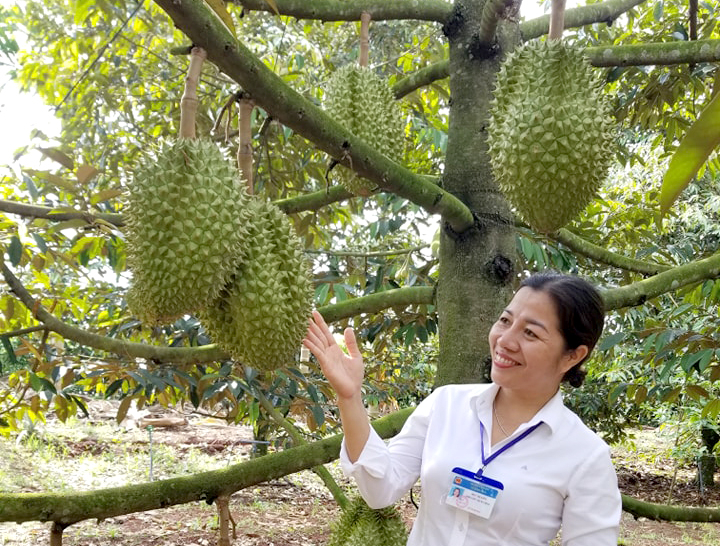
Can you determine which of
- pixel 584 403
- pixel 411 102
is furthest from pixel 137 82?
pixel 584 403

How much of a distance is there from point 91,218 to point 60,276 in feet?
6.91

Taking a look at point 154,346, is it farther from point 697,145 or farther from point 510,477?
point 697,145

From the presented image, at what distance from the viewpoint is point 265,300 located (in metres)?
1.29

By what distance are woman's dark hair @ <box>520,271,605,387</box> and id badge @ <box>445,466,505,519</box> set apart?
0.34m

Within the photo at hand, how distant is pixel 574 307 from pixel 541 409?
0.76 feet

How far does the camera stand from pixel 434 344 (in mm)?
6523

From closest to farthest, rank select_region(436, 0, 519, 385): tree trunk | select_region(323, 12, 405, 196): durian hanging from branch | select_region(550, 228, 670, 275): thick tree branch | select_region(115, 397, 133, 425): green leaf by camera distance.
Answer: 1. select_region(436, 0, 519, 385): tree trunk
2. select_region(323, 12, 405, 196): durian hanging from branch
3. select_region(550, 228, 670, 275): thick tree branch
4. select_region(115, 397, 133, 425): green leaf

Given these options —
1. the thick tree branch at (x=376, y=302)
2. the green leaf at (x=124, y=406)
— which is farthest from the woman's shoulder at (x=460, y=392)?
the green leaf at (x=124, y=406)

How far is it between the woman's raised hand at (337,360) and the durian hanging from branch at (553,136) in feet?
1.56

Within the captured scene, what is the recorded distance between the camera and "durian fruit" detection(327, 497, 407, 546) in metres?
1.79

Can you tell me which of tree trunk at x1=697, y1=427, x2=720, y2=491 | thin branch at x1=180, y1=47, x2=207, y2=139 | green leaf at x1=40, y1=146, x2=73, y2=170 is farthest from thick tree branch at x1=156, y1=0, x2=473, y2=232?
→ tree trunk at x1=697, y1=427, x2=720, y2=491

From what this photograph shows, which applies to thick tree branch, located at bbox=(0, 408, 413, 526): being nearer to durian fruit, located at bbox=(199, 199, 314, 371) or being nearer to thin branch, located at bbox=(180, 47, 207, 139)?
durian fruit, located at bbox=(199, 199, 314, 371)

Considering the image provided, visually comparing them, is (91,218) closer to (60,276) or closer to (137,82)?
(60,276)

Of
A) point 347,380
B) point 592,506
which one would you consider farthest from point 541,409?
point 347,380
